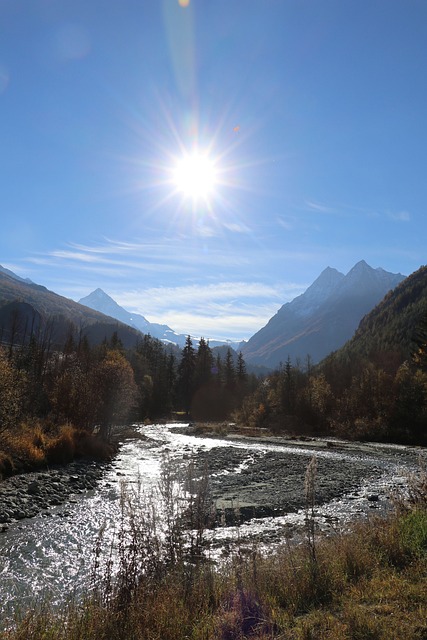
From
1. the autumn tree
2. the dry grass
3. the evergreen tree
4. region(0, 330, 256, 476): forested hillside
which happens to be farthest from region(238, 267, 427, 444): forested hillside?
the dry grass

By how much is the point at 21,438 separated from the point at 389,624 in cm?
2587

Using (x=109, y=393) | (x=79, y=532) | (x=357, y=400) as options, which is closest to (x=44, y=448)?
(x=79, y=532)

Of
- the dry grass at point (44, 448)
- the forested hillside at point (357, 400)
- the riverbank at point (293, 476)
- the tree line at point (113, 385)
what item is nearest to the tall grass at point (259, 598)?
the riverbank at point (293, 476)

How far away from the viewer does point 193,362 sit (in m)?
105

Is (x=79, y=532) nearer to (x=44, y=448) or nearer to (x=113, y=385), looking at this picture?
(x=44, y=448)

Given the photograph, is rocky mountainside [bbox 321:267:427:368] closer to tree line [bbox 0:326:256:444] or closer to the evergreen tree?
tree line [bbox 0:326:256:444]

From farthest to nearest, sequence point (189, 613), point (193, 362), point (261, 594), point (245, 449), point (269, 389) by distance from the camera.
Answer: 1. point (193, 362)
2. point (269, 389)
3. point (245, 449)
4. point (261, 594)
5. point (189, 613)

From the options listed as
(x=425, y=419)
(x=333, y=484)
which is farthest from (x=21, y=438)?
(x=425, y=419)

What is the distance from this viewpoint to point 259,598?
6.64 meters

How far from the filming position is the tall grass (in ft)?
17.7

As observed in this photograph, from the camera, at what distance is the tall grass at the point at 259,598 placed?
5406 mm

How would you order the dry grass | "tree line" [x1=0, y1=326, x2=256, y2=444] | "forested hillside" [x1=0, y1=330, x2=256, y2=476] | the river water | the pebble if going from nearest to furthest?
1. the river water
2. the pebble
3. the dry grass
4. "forested hillside" [x1=0, y1=330, x2=256, y2=476]
5. "tree line" [x1=0, y1=326, x2=256, y2=444]

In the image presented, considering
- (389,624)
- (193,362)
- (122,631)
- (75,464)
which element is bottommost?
(75,464)

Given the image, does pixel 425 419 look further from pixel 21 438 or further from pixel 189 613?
pixel 189 613
